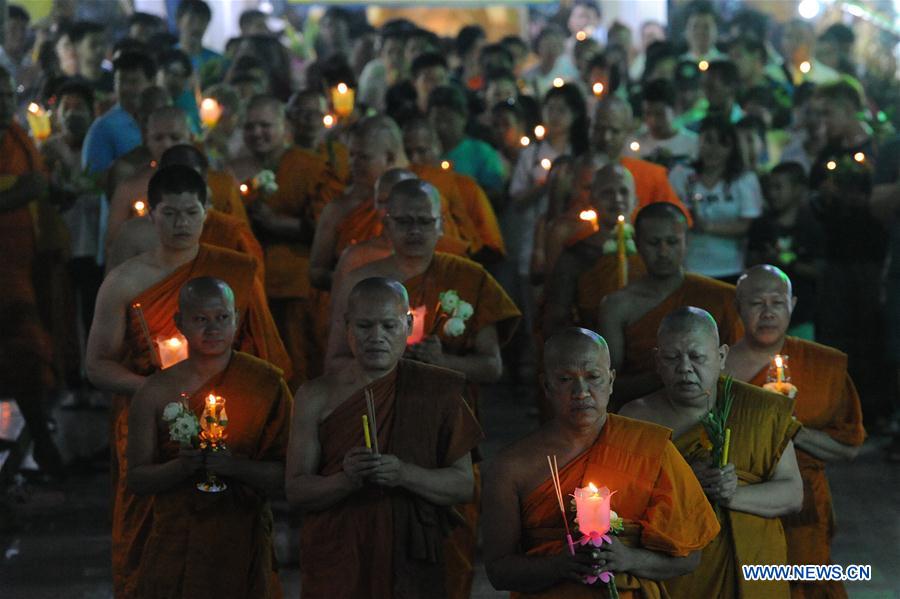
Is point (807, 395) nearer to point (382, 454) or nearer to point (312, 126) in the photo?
point (382, 454)

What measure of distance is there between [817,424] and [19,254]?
5243mm

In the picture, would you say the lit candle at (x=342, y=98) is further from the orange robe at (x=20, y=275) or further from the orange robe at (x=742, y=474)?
the orange robe at (x=742, y=474)

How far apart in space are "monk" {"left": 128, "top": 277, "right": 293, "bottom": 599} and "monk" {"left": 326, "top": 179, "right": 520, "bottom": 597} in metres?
0.84

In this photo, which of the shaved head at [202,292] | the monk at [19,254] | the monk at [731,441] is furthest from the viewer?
the monk at [19,254]

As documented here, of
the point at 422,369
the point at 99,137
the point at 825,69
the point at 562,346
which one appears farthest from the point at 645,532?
the point at 825,69

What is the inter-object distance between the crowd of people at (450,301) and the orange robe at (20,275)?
0.02 meters

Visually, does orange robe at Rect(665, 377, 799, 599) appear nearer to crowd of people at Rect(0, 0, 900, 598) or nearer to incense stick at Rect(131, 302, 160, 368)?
crowd of people at Rect(0, 0, 900, 598)

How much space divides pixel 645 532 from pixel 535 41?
507 inches

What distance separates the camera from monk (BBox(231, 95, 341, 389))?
10141mm

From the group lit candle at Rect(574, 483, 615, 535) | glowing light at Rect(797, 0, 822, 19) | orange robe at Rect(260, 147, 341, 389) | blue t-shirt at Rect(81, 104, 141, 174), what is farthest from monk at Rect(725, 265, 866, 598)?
glowing light at Rect(797, 0, 822, 19)

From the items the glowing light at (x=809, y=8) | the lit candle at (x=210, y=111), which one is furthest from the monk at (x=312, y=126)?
the glowing light at (x=809, y=8)

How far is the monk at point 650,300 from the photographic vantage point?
24.1ft

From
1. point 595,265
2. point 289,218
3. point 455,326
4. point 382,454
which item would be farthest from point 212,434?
point 289,218

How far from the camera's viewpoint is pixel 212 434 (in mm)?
6230
